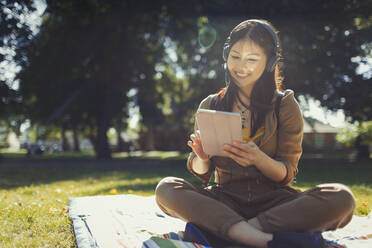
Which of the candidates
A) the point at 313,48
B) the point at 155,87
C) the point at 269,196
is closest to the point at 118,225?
the point at 269,196

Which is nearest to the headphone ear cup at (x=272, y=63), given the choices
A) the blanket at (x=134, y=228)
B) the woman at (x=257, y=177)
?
the woman at (x=257, y=177)

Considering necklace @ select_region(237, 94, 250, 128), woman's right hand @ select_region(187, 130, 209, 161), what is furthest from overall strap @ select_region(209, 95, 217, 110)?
woman's right hand @ select_region(187, 130, 209, 161)

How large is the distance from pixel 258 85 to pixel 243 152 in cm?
72

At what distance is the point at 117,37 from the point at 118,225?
13980 millimetres

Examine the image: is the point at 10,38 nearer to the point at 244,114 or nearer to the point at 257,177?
the point at 244,114

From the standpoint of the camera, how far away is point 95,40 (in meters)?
16.0

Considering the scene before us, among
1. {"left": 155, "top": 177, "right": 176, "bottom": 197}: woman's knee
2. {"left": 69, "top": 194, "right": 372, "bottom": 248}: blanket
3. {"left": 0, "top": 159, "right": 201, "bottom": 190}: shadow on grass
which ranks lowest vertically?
{"left": 0, "top": 159, "right": 201, "bottom": 190}: shadow on grass

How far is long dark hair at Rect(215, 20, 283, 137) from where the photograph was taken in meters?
2.51

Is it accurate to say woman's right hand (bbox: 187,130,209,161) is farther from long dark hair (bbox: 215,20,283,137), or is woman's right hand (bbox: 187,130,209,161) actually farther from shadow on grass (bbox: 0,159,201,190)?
shadow on grass (bbox: 0,159,201,190)

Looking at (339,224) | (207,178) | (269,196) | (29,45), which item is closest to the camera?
(339,224)

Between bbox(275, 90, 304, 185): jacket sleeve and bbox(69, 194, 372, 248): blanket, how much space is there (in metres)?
0.65

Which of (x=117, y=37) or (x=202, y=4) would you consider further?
(x=117, y=37)

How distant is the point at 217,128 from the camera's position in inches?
84.9

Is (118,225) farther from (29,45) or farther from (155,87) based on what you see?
(155,87)
